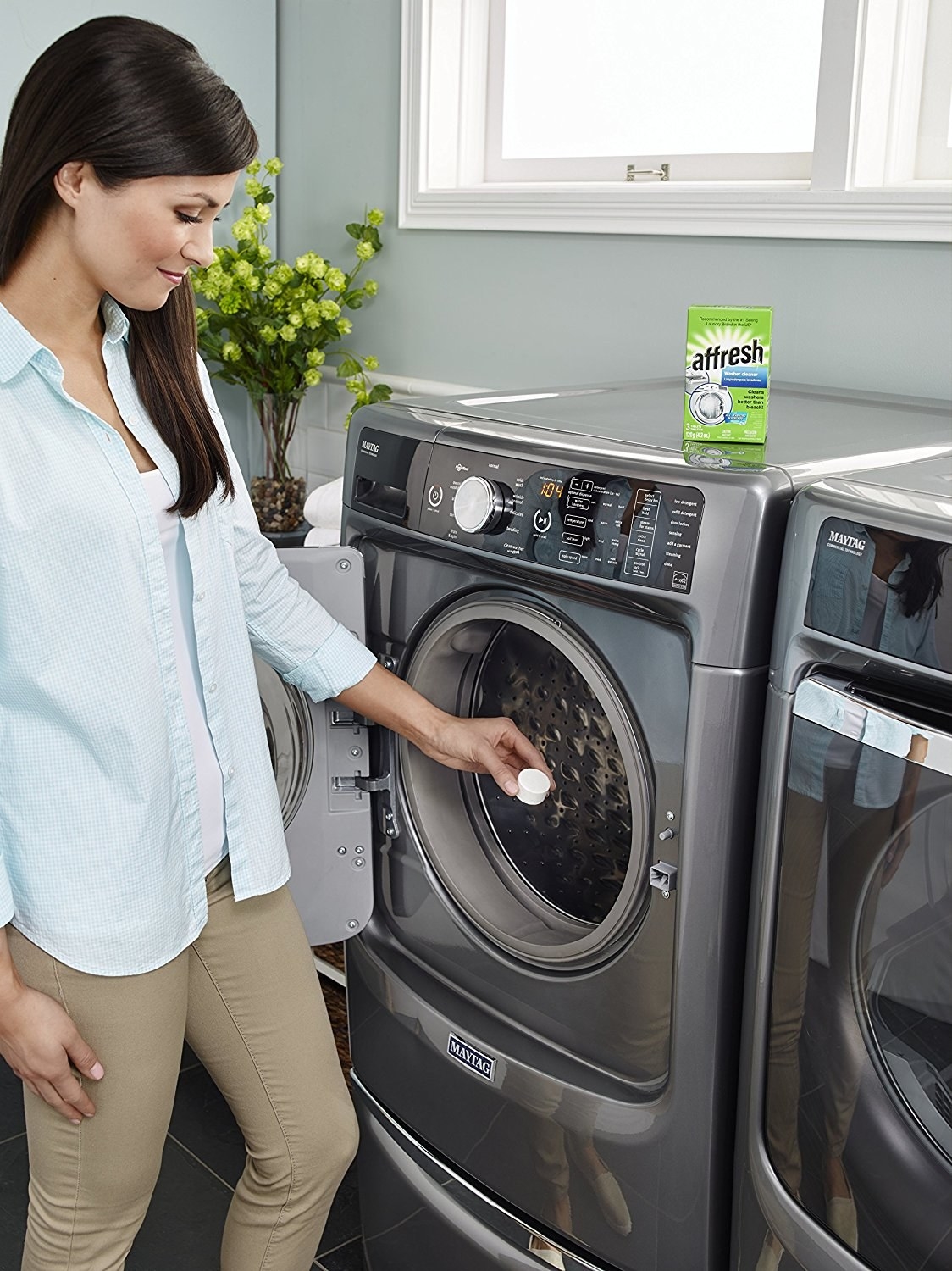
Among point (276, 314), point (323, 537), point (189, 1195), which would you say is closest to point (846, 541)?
point (323, 537)

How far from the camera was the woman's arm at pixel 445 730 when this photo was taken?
136cm

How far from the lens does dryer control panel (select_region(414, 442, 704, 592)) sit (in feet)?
3.59

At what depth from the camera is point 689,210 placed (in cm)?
180

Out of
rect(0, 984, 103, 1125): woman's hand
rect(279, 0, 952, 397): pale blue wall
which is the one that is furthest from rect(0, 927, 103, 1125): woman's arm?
rect(279, 0, 952, 397): pale blue wall

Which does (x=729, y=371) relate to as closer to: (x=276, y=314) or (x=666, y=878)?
(x=666, y=878)

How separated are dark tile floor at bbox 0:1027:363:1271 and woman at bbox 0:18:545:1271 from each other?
0.52m

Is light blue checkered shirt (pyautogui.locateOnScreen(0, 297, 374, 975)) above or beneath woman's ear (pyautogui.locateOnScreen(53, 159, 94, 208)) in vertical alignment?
beneath

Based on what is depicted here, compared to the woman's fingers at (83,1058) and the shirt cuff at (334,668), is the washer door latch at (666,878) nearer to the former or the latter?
the shirt cuff at (334,668)

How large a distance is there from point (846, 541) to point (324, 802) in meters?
0.77

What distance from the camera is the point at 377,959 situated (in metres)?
1.59

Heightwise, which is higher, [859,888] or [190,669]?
[190,669]

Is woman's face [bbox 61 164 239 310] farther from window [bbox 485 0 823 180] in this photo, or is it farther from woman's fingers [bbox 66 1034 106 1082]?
window [bbox 485 0 823 180]

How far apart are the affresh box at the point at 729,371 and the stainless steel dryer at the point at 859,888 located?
0.52 feet

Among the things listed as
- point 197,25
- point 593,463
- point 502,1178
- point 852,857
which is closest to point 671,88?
point 197,25
